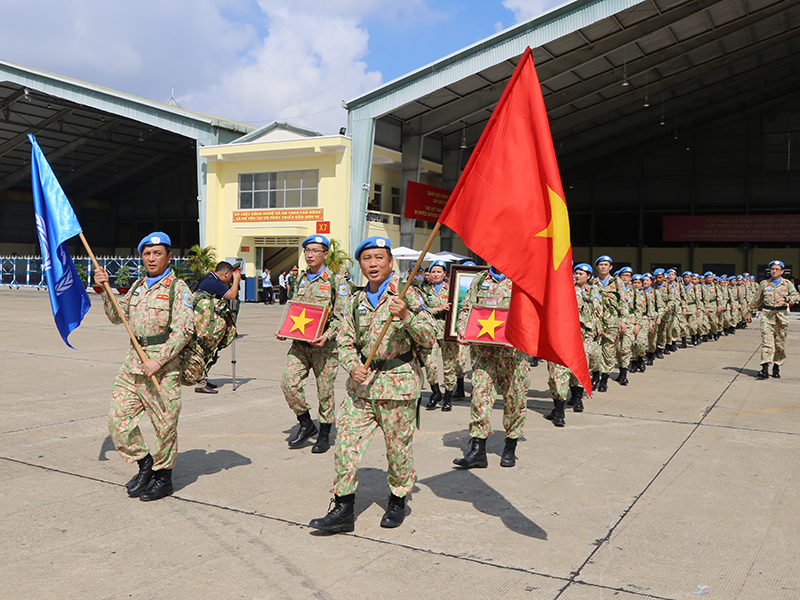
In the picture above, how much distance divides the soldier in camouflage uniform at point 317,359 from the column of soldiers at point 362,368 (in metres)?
0.01

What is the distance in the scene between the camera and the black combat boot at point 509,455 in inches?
233

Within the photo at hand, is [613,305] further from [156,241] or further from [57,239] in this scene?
[57,239]

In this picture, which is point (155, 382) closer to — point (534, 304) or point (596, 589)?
point (534, 304)

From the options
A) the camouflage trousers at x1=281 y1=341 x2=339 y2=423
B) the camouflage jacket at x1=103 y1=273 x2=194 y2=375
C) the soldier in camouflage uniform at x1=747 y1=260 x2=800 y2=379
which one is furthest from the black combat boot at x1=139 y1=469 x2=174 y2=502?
the soldier in camouflage uniform at x1=747 y1=260 x2=800 y2=379

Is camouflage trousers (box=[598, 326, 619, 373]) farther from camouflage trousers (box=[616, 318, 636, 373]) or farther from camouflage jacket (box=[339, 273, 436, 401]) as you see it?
camouflage jacket (box=[339, 273, 436, 401])

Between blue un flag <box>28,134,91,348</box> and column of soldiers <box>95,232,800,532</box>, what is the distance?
0.62 metres

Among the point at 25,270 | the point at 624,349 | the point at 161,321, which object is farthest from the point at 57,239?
the point at 25,270

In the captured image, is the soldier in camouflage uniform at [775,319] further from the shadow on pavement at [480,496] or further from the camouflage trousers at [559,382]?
the shadow on pavement at [480,496]

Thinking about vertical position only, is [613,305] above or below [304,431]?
above

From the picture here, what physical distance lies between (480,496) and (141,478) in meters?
2.43

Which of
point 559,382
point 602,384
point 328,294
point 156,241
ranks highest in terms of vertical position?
point 156,241

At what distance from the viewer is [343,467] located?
4270 mm

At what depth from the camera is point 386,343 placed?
436 centimetres

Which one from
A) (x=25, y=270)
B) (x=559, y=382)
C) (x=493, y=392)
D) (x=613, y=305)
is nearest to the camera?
(x=493, y=392)
